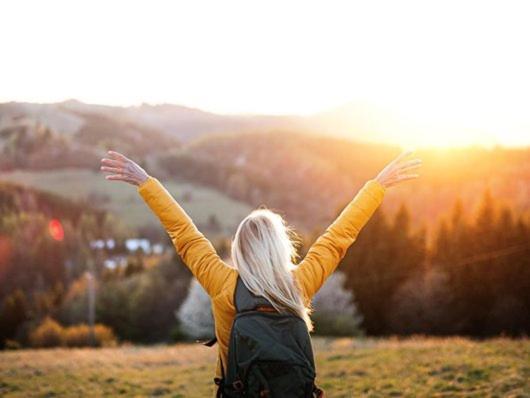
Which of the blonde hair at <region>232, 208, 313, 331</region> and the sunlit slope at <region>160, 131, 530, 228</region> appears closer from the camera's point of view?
the blonde hair at <region>232, 208, 313, 331</region>

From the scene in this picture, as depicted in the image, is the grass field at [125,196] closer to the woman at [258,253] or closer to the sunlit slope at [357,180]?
the sunlit slope at [357,180]

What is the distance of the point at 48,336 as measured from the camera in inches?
2207

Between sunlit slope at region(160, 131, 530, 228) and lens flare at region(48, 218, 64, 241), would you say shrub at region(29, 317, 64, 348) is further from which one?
sunlit slope at region(160, 131, 530, 228)

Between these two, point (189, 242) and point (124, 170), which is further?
point (124, 170)

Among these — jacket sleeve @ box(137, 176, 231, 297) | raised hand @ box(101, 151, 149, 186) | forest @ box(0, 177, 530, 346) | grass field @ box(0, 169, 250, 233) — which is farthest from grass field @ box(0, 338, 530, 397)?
grass field @ box(0, 169, 250, 233)

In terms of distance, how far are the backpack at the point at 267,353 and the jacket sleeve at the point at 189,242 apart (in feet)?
0.66

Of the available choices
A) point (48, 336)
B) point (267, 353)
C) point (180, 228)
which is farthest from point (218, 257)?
point (48, 336)

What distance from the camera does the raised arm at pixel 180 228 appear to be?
4.15 meters

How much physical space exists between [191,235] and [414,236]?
181 ft

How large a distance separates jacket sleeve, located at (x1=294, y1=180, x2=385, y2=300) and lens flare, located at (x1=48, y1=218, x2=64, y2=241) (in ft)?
310

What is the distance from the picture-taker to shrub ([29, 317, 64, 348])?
55444mm

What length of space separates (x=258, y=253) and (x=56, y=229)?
Result: 10102 centimetres

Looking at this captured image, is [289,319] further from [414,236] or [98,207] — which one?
[98,207]

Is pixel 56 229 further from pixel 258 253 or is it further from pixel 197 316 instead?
pixel 258 253
